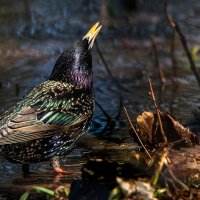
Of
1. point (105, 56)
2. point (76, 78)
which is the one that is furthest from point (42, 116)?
point (105, 56)

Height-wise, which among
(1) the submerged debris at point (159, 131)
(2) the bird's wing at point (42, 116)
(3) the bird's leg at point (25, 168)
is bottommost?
(3) the bird's leg at point (25, 168)

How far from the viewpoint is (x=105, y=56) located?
383 inches

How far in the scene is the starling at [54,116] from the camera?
5238mm

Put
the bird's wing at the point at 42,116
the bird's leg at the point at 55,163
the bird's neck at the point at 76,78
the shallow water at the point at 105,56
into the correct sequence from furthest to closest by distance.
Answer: the shallow water at the point at 105,56 < the bird's neck at the point at 76,78 < the bird's leg at the point at 55,163 < the bird's wing at the point at 42,116

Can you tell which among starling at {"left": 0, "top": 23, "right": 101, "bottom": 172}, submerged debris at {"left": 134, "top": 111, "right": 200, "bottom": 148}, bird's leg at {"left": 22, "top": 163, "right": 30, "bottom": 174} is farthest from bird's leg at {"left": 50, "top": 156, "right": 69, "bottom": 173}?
submerged debris at {"left": 134, "top": 111, "right": 200, "bottom": 148}

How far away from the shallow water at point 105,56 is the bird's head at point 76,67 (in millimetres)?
572

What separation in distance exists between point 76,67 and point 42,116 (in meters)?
0.74

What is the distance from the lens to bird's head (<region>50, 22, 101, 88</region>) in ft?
19.4

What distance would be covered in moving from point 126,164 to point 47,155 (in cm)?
147

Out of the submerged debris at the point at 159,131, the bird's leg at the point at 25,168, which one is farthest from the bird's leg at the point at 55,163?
the submerged debris at the point at 159,131

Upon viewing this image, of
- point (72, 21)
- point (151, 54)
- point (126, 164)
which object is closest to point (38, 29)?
point (72, 21)

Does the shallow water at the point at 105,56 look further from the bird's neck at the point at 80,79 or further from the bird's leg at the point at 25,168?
the bird's neck at the point at 80,79

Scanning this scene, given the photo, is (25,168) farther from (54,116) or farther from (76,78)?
(76,78)

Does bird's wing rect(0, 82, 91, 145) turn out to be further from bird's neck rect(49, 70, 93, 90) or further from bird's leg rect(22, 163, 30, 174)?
bird's leg rect(22, 163, 30, 174)
